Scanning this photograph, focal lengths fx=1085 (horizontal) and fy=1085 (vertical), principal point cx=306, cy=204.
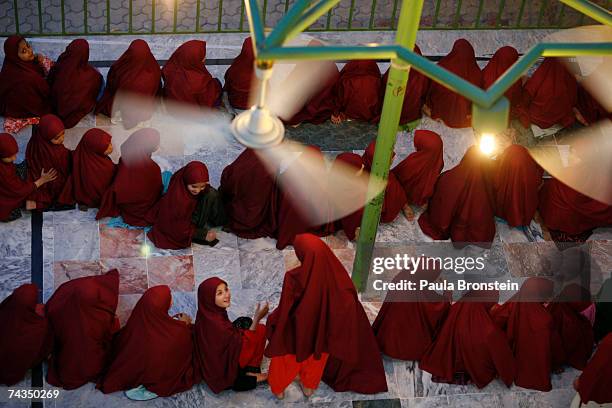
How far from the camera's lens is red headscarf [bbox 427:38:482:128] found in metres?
9.73

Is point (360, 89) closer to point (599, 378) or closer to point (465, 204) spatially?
point (465, 204)

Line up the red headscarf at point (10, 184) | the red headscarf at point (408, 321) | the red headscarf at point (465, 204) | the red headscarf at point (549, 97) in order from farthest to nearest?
the red headscarf at point (549, 97) → the red headscarf at point (465, 204) → the red headscarf at point (10, 184) → the red headscarf at point (408, 321)

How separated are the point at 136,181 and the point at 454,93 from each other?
9.90 feet

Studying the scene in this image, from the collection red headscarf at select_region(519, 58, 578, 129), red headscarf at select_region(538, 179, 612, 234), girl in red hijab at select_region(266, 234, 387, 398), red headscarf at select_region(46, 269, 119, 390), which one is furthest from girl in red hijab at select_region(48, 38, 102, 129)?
red headscarf at select_region(538, 179, 612, 234)

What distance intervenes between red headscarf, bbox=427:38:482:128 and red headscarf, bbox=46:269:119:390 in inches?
144

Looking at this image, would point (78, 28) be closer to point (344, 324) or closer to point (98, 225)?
point (98, 225)

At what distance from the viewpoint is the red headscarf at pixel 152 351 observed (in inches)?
297

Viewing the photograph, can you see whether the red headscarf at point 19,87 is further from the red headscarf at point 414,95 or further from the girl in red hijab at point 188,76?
the red headscarf at point 414,95

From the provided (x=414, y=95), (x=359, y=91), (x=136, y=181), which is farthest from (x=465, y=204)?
(x=136, y=181)

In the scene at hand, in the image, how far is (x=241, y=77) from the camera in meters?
9.62

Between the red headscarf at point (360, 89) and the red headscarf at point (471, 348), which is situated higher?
the red headscarf at point (360, 89)

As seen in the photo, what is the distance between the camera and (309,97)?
31.6 ft

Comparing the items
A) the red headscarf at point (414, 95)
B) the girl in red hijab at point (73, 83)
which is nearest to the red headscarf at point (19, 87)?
the girl in red hijab at point (73, 83)

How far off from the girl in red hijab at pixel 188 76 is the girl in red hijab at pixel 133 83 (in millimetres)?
116
